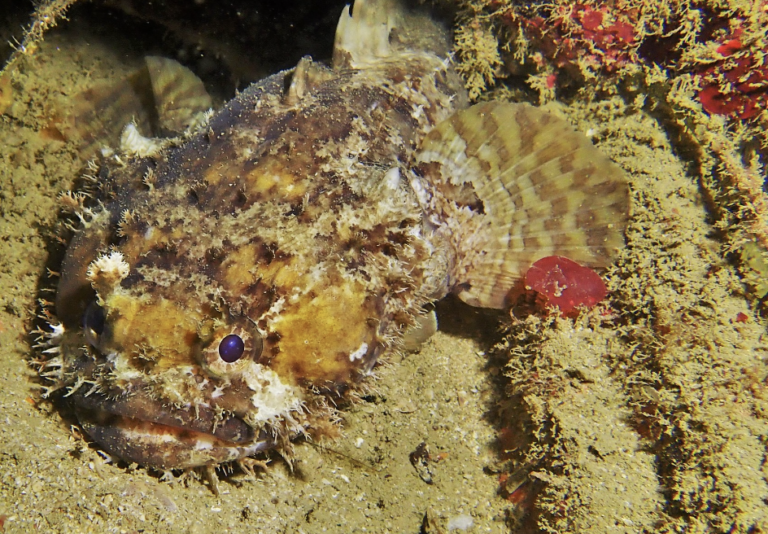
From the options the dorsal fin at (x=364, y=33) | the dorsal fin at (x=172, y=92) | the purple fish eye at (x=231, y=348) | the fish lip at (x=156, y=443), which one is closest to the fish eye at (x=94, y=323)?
the fish lip at (x=156, y=443)

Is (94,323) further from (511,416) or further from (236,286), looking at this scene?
(511,416)

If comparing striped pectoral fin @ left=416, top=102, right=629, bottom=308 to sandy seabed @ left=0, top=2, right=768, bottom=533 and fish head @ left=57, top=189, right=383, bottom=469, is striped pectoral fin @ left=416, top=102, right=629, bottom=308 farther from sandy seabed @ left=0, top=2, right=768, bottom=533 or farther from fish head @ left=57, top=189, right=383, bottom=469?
fish head @ left=57, top=189, right=383, bottom=469

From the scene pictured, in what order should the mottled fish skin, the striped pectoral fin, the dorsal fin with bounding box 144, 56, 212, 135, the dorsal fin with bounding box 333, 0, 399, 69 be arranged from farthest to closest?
the dorsal fin with bounding box 333, 0, 399, 69
the dorsal fin with bounding box 144, 56, 212, 135
the striped pectoral fin
the mottled fish skin

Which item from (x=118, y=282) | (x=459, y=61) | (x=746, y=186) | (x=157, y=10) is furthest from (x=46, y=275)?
(x=746, y=186)

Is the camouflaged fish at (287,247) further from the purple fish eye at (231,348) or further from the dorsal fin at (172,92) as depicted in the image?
the dorsal fin at (172,92)

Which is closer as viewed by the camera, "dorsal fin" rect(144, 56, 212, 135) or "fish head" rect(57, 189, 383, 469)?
"fish head" rect(57, 189, 383, 469)

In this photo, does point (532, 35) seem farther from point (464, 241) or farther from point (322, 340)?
point (322, 340)

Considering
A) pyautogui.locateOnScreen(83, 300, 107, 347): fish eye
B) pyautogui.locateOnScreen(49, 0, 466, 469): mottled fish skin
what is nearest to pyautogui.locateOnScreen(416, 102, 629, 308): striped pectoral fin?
pyautogui.locateOnScreen(49, 0, 466, 469): mottled fish skin
